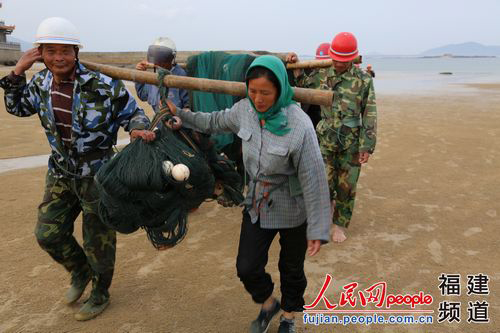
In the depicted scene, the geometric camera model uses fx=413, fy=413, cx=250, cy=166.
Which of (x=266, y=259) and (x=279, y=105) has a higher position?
(x=279, y=105)

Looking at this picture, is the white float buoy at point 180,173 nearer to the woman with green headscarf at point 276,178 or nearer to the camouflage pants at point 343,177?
the woman with green headscarf at point 276,178

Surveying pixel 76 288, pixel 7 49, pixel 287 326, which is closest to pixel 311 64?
pixel 287 326

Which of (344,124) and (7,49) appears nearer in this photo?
(344,124)

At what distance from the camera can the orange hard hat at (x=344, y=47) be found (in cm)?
374

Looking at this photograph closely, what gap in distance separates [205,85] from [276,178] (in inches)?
29.7

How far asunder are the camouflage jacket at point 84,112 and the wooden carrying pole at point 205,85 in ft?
0.43

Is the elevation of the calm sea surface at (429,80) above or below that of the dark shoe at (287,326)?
above

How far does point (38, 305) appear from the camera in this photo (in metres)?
3.15

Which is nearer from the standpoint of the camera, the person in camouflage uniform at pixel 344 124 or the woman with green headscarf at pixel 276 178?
the woman with green headscarf at pixel 276 178

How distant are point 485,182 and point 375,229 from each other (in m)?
2.59

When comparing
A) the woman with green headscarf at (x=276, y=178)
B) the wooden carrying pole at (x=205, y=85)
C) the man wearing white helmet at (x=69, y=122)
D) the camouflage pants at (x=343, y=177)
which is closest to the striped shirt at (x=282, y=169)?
the woman with green headscarf at (x=276, y=178)

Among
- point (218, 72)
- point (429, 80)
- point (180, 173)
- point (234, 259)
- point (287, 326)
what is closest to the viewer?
point (180, 173)

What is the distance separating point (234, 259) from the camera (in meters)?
3.86

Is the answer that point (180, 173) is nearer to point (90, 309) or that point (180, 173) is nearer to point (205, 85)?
point (205, 85)
